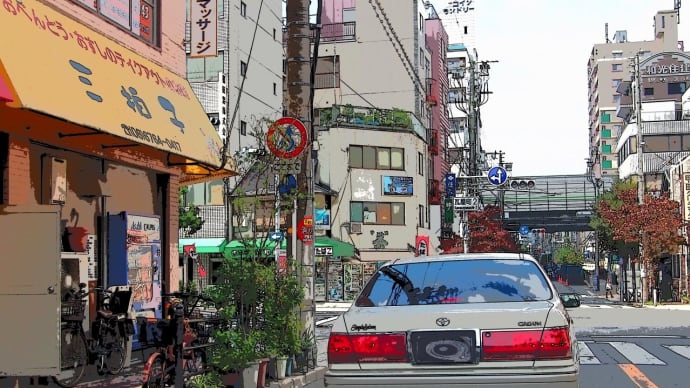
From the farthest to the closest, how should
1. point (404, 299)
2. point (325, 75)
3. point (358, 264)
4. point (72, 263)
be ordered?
point (325, 75)
point (358, 264)
point (72, 263)
point (404, 299)

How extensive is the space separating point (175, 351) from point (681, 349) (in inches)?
469

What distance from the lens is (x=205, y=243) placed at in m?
45.5

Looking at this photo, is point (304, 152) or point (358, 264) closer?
point (304, 152)

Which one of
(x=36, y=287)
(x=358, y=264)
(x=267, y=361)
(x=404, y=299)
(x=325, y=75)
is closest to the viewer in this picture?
(x=404, y=299)

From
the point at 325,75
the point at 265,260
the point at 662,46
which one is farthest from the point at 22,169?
the point at 662,46

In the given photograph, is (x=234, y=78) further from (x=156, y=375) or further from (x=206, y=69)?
(x=156, y=375)

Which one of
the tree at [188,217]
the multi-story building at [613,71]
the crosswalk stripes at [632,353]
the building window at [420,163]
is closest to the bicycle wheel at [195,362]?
the crosswalk stripes at [632,353]

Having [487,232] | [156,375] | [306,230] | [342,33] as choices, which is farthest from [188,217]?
[487,232]

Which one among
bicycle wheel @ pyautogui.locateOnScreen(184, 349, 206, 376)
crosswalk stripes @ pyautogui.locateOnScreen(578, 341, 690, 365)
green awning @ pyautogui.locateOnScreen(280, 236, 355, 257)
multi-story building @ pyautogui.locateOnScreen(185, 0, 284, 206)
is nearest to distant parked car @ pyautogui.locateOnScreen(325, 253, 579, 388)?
bicycle wheel @ pyautogui.locateOnScreen(184, 349, 206, 376)

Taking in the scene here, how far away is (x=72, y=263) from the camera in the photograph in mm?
12055

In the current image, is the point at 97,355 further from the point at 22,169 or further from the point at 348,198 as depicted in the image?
the point at 348,198

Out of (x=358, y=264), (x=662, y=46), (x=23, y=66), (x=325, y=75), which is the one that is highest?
(x=662, y=46)

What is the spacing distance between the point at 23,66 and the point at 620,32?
143 meters

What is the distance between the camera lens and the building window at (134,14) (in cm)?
1342
